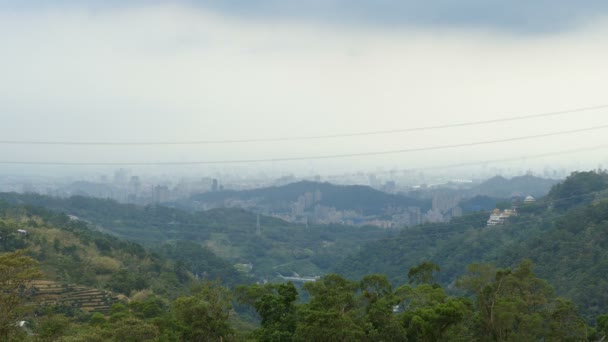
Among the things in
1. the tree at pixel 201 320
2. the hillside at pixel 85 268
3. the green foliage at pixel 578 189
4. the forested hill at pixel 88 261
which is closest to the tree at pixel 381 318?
the tree at pixel 201 320

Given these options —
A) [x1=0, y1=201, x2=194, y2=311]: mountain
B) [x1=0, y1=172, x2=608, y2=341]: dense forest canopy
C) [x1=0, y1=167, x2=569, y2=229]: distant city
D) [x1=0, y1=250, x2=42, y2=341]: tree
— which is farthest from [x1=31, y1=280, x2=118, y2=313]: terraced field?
[x1=0, y1=167, x2=569, y2=229]: distant city

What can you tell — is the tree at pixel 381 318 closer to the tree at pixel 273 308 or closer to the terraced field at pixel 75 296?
the tree at pixel 273 308

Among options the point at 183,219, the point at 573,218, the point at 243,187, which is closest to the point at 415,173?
the point at 243,187

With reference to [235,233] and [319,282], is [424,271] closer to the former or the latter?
[319,282]

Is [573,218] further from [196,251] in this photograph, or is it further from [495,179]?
[495,179]

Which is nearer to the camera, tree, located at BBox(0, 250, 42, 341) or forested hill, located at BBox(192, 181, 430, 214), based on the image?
tree, located at BBox(0, 250, 42, 341)

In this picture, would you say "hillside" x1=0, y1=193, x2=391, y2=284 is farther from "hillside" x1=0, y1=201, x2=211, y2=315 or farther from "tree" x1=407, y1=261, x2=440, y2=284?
"tree" x1=407, y1=261, x2=440, y2=284

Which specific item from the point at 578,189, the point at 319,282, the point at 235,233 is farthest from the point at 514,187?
the point at 319,282

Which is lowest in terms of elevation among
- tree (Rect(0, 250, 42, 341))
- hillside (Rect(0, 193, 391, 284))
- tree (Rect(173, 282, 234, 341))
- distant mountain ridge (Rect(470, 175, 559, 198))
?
hillside (Rect(0, 193, 391, 284))
